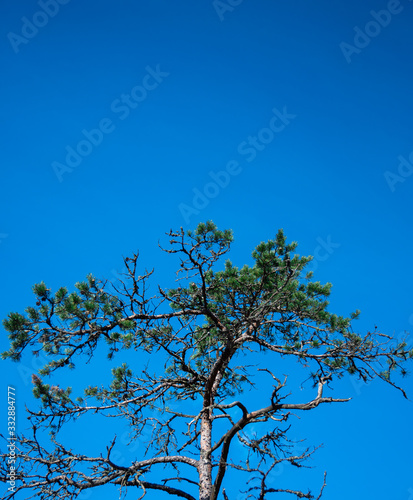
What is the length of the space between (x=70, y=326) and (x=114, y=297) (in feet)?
2.58

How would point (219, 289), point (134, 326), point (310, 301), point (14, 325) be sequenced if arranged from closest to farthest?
1. point (14, 325)
2. point (134, 326)
3. point (219, 289)
4. point (310, 301)

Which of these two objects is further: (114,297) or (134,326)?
(134,326)

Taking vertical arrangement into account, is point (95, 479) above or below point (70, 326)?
below

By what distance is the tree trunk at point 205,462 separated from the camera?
6.06m

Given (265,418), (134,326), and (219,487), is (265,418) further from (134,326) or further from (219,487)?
(134,326)

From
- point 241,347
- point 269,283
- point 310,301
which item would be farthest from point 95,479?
point 310,301

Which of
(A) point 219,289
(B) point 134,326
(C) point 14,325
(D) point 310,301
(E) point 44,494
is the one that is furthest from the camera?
(D) point 310,301

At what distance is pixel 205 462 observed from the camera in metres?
6.26

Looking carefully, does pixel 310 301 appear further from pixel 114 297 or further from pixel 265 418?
pixel 114 297

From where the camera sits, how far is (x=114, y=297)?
6559mm

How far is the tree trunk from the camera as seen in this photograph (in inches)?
239

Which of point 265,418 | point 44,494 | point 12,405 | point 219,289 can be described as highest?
point 219,289

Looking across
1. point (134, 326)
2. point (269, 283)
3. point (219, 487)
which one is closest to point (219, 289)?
point (269, 283)

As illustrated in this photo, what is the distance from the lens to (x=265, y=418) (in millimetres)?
5852
